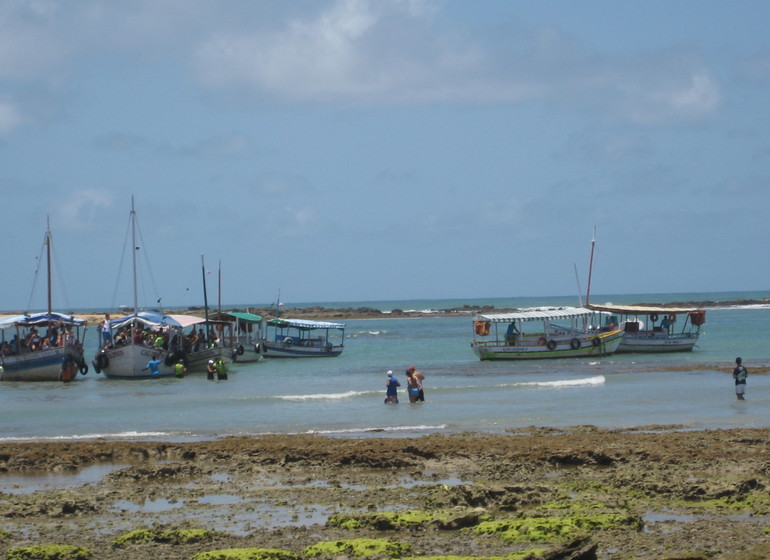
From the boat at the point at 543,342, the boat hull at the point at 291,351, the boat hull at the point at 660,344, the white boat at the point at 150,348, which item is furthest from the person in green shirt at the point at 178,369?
the boat hull at the point at 660,344

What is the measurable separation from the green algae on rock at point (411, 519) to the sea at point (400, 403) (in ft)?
28.7

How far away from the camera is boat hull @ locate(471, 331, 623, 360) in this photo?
48550 millimetres

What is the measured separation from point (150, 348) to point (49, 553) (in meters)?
34.0

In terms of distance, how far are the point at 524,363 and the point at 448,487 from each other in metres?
34.5

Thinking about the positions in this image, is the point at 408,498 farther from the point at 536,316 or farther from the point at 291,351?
the point at 291,351

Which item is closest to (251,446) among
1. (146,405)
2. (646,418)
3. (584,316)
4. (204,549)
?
(204,549)

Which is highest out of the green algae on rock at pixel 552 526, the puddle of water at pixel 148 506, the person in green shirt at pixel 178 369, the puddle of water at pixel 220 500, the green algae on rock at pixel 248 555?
the green algae on rock at pixel 552 526

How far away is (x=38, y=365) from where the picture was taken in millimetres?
42812

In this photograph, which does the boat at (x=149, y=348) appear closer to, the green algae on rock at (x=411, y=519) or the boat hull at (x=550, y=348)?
the boat hull at (x=550, y=348)

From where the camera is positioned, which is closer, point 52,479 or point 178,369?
point 52,479

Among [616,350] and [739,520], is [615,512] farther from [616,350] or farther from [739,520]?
[616,350]

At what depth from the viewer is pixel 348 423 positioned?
2327 centimetres

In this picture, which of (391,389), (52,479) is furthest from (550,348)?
(52,479)

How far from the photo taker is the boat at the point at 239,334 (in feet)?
168
